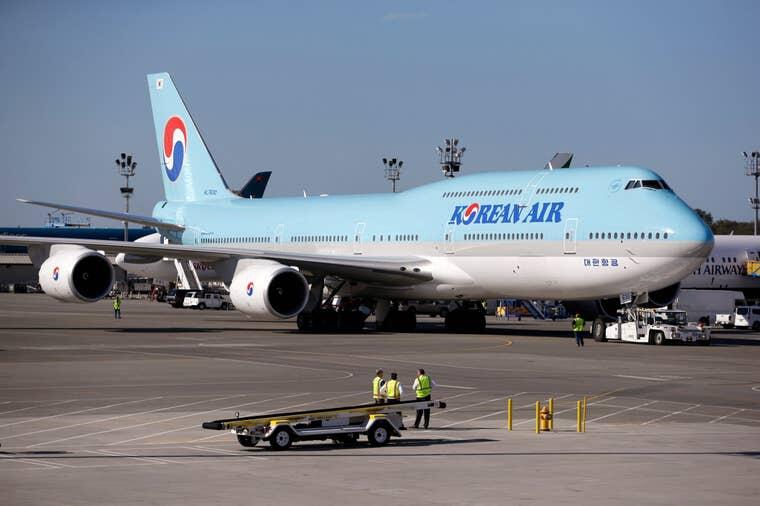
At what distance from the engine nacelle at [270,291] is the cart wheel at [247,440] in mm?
27659

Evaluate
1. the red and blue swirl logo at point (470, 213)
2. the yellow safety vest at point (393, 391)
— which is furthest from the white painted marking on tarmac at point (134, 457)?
the red and blue swirl logo at point (470, 213)

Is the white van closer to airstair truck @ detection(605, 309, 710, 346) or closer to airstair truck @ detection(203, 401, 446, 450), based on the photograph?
airstair truck @ detection(605, 309, 710, 346)

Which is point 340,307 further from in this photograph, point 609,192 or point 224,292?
point 224,292

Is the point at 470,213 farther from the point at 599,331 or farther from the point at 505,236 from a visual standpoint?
the point at 599,331

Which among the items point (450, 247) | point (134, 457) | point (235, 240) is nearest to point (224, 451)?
point (134, 457)

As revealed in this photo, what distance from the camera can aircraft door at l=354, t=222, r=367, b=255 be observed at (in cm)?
5350

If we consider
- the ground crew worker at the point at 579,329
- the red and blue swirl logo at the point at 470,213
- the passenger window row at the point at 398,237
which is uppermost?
the red and blue swirl logo at the point at 470,213

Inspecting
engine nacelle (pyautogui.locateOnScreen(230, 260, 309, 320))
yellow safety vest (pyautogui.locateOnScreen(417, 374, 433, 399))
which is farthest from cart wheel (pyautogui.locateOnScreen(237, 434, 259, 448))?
engine nacelle (pyautogui.locateOnScreen(230, 260, 309, 320))

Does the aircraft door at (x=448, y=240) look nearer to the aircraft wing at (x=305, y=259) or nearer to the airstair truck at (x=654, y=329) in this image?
the aircraft wing at (x=305, y=259)

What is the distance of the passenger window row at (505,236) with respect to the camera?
1779 inches

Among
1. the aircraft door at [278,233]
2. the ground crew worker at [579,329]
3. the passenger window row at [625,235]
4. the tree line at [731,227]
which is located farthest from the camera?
the tree line at [731,227]

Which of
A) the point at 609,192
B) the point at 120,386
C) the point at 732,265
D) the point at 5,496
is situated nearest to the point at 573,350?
the point at 609,192

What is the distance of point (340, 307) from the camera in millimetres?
53656

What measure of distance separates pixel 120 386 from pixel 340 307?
1006 inches
